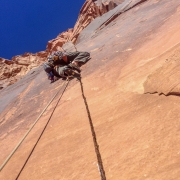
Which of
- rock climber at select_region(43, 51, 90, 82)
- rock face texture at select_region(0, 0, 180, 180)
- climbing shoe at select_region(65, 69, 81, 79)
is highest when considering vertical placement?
rock climber at select_region(43, 51, 90, 82)

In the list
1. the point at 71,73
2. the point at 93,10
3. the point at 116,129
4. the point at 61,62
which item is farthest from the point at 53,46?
the point at 116,129

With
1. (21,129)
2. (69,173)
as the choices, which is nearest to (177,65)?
(69,173)

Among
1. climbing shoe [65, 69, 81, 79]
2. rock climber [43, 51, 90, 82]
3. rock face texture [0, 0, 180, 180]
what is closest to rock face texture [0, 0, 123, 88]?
rock climber [43, 51, 90, 82]

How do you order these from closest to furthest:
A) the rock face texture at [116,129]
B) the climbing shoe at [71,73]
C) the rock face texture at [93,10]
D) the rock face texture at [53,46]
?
the rock face texture at [116,129] < the climbing shoe at [71,73] < the rock face texture at [93,10] < the rock face texture at [53,46]

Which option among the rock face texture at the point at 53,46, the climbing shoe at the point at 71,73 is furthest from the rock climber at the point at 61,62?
the rock face texture at the point at 53,46

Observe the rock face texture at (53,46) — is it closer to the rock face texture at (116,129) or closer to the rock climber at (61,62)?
the rock climber at (61,62)


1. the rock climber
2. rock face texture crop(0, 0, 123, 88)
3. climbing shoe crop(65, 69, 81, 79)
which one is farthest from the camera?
rock face texture crop(0, 0, 123, 88)

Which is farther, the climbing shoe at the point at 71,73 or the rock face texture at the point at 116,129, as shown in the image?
the climbing shoe at the point at 71,73

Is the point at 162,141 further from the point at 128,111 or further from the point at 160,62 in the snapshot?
the point at 160,62

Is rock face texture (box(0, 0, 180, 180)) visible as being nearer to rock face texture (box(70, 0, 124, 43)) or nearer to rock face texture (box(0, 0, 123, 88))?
rock face texture (box(0, 0, 123, 88))

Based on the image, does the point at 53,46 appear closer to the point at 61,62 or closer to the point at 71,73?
the point at 61,62

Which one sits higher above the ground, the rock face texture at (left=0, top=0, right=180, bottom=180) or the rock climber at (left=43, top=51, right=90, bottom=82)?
the rock climber at (left=43, top=51, right=90, bottom=82)

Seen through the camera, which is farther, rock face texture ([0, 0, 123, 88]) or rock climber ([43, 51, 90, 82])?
rock face texture ([0, 0, 123, 88])
